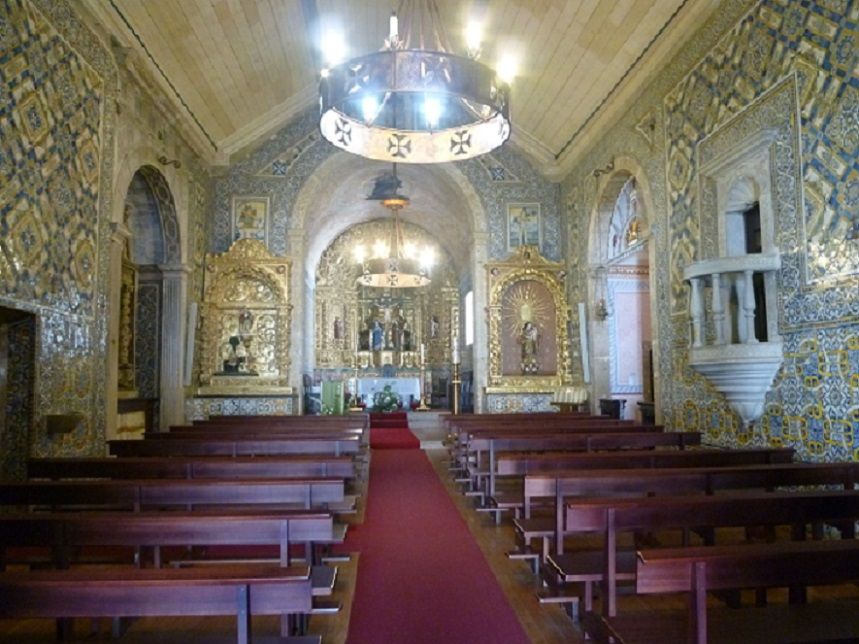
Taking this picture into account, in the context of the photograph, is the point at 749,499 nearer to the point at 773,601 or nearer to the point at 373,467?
the point at 773,601

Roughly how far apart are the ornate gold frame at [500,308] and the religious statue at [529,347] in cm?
20

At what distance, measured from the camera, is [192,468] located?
4.61m

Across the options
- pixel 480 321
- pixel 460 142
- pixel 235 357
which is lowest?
pixel 235 357

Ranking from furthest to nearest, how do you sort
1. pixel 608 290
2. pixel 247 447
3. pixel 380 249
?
1. pixel 380 249
2. pixel 608 290
3. pixel 247 447

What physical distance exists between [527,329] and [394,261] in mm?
4119

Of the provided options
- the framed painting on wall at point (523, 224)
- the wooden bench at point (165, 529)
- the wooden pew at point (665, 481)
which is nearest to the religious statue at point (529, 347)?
the framed painting on wall at point (523, 224)

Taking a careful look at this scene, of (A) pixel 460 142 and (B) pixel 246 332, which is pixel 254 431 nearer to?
(A) pixel 460 142

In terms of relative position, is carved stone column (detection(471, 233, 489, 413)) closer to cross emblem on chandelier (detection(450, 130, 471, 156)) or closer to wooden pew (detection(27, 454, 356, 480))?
cross emblem on chandelier (detection(450, 130, 471, 156))

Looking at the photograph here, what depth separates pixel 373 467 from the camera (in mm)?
9297

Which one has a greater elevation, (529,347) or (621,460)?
(529,347)

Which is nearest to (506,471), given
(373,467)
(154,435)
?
(154,435)

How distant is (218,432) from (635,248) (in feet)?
23.3

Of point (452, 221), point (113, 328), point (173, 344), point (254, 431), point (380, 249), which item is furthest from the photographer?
point (380, 249)

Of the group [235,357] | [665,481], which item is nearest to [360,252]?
[235,357]
